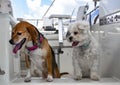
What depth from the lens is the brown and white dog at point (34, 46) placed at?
1072 mm

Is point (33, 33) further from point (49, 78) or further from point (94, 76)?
point (94, 76)

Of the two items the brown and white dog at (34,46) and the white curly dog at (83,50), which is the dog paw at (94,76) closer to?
the white curly dog at (83,50)

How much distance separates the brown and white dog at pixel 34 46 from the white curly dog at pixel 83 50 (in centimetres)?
15

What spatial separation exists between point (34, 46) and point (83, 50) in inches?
11.4

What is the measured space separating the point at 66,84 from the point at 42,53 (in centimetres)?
23

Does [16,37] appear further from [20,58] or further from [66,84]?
[20,58]

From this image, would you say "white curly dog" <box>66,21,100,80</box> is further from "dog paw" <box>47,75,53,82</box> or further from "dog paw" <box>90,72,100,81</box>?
"dog paw" <box>47,75,53,82</box>

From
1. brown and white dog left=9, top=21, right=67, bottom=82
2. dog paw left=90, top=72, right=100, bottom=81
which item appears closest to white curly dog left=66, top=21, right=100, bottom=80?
dog paw left=90, top=72, right=100, bottom=81

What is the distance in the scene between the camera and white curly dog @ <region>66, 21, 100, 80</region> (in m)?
1.22

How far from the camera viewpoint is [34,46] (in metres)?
1.18

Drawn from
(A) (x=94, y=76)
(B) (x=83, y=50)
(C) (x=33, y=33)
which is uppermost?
(C) (x=33, y=33)

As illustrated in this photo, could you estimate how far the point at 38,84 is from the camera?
1.10 metres

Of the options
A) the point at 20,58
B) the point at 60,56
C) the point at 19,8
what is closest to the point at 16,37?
the point at 20,58

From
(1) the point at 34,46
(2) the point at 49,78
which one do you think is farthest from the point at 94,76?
(1) the point at 34,46
